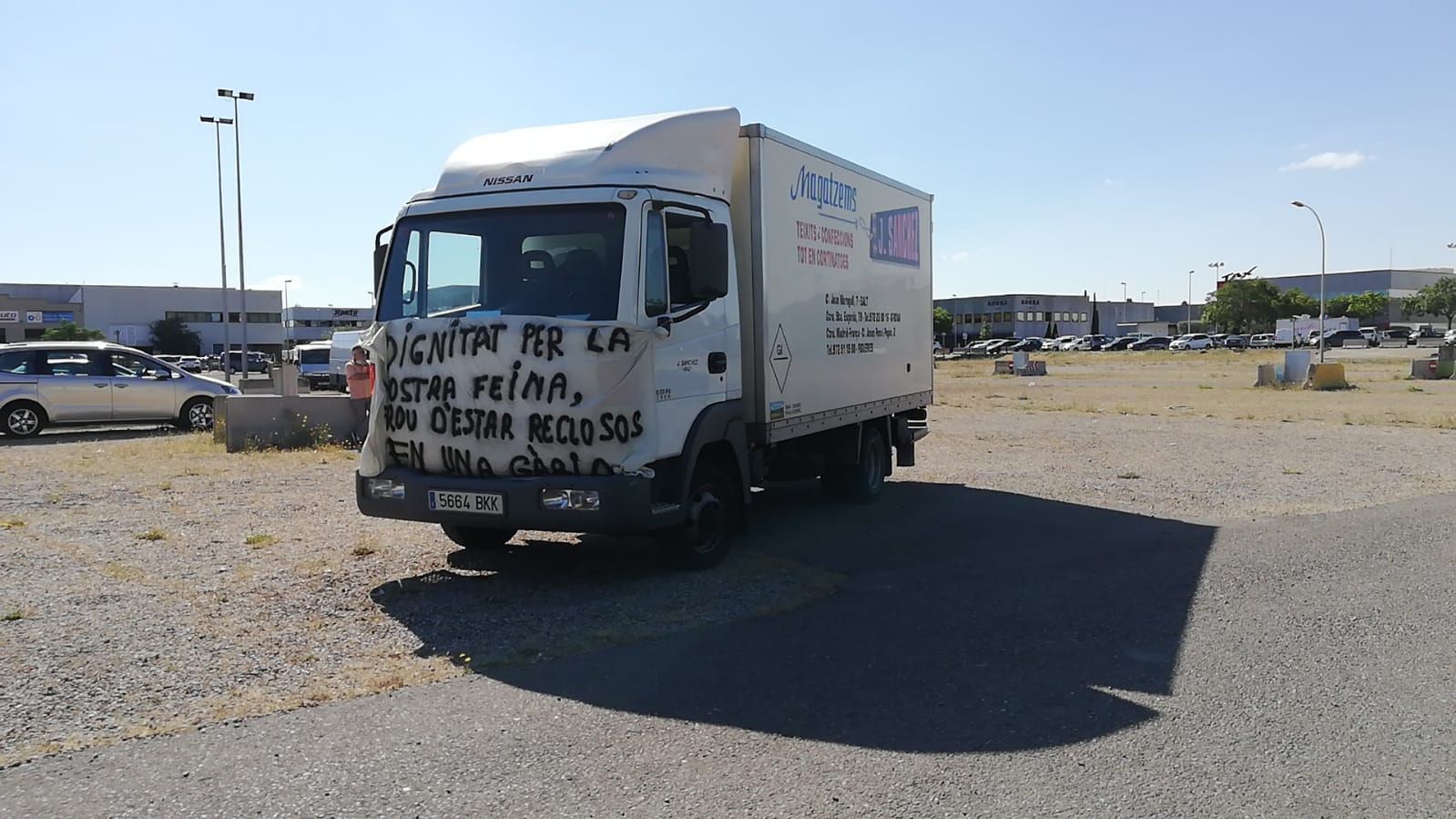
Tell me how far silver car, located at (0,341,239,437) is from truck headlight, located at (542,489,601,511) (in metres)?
14.7

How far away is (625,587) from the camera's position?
296 inches

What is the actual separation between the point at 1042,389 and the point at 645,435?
32.7m

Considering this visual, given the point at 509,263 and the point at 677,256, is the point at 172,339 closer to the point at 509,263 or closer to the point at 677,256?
the point at 509,263

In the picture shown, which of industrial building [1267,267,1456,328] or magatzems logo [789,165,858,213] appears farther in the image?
industrial building [1267,267,1456,328]

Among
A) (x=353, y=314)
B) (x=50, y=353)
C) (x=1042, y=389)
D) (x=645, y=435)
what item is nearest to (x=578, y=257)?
(x=645, y=435)

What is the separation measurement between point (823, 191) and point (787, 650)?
520cm

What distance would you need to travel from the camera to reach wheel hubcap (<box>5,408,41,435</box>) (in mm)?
18438

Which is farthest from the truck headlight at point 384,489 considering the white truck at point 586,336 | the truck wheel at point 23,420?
the truck wheel at point 23,420

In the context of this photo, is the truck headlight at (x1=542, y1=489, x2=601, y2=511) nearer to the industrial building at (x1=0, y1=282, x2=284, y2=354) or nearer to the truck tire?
the truck tire

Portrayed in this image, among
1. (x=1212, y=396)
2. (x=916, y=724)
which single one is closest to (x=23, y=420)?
(x=916, y=724)

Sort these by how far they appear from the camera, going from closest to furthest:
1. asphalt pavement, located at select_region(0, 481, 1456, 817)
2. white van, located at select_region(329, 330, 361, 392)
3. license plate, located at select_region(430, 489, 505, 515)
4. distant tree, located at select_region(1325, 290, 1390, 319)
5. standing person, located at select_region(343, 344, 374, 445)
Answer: asphalt pavement, located at select_region(0, 481, 1456, 817)
license plate, located at select_region(430, 489, 505, 515)
standing person, located at select_region(343, 344, 374, 445)
white van, located at select_region(329, 330, 361, 392)
distant tree, located at select_region(1325, 290, 1390, 319)

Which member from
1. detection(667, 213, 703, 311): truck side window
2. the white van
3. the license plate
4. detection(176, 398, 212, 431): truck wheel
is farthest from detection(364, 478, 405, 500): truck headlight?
the white van

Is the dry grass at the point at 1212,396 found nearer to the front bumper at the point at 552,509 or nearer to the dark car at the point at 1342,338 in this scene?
the front bumper at the point at 552,509

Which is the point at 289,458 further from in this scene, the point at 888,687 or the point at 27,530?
the point at 888,687
